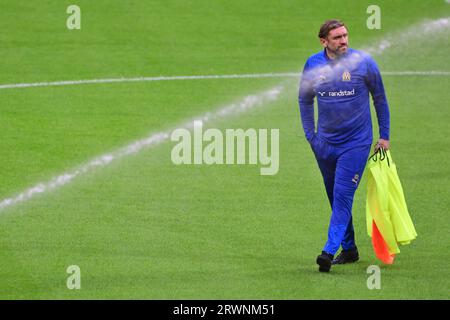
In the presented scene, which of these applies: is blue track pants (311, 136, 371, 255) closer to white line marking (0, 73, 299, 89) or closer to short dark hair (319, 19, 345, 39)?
short dark hair (319, 19, 345, 39)

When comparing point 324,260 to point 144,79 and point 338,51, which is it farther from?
point 144,79

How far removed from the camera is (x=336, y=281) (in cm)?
1095

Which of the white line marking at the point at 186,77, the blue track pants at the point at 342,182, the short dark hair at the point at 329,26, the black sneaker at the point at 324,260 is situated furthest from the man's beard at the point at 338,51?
the white line marking at the point at 186,77

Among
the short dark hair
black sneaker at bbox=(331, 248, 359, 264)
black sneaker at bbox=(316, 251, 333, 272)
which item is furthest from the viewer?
black sneaker at bbox=(331, 248, 359, 264)

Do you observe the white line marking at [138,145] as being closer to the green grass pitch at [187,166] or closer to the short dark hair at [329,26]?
the green grass pitch at [187,166]

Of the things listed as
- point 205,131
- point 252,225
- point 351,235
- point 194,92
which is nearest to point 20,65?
point 194,92

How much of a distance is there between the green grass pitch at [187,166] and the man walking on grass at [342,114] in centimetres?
58

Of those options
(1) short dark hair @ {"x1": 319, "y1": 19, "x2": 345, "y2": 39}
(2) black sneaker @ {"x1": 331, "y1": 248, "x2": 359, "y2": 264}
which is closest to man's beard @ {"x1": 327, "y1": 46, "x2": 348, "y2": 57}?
(1) short dark hair @ {"x1": 319, "y1": 19, "x2": 345, "y2": 39}

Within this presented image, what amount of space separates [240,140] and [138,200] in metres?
2.73

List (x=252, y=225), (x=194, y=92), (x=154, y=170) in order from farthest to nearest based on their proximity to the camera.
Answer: (x=194, y=92) → (x=154, y=170) → (x=252, y=225)

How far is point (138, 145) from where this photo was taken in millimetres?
16125

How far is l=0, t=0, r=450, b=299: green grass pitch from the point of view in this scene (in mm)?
11219

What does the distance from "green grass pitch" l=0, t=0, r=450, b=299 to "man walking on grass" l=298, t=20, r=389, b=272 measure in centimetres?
58
